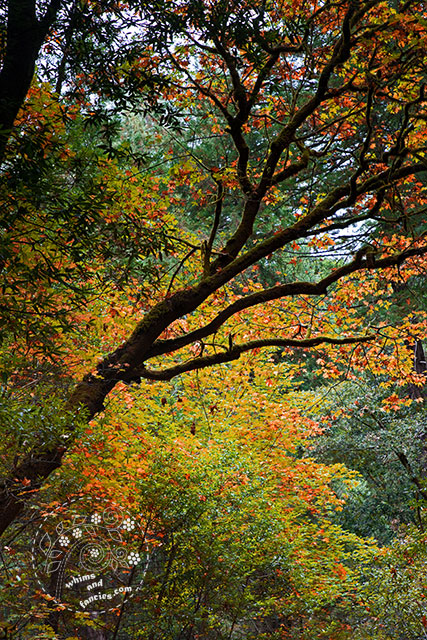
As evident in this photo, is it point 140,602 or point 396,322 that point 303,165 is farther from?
point 396,322

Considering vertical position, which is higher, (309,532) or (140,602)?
(309,532)

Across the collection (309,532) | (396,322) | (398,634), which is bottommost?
(398,634)

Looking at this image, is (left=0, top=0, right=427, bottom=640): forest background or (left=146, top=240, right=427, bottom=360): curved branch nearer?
(left=0, top=0, right=427, bottom=640): forest background

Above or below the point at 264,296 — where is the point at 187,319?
above

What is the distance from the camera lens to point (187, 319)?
7238 mm

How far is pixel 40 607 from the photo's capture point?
5.73m

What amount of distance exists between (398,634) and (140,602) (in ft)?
10.7

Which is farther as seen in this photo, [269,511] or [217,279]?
[269,511]

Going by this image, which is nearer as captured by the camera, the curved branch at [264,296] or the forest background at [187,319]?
the forest background at [187,319]

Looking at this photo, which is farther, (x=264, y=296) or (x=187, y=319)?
(x=187, y=319)

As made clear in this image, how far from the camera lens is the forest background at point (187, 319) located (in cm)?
378

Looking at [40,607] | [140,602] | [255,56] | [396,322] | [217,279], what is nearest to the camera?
[255,56]

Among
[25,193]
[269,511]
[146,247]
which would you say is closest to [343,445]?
[269,511]

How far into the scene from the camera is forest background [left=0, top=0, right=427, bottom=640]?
3.78m
